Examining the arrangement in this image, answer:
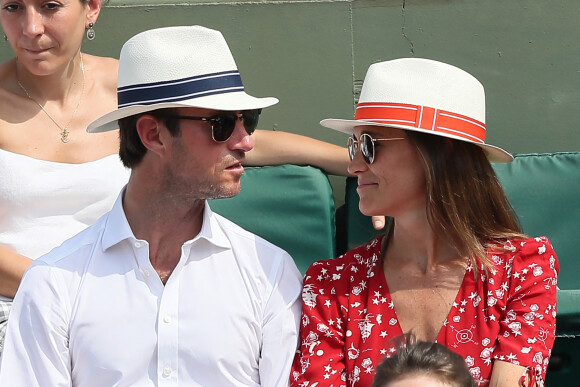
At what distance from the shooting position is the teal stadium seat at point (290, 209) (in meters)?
3.58

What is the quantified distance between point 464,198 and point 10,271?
60.8 inches

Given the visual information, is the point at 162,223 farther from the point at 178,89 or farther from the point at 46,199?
the point at 46,199

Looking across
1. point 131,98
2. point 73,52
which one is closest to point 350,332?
point 131,98

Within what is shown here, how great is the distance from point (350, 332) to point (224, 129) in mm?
682

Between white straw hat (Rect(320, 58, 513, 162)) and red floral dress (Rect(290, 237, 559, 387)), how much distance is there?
364 millimetres

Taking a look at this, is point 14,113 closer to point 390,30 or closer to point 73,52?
point 73,52

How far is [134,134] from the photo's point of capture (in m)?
2.80

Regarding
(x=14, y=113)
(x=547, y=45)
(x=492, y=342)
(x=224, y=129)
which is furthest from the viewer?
(x=547, y=45)

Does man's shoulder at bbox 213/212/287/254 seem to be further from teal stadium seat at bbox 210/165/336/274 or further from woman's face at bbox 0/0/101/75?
woman's face at bbox 0/0/101/75

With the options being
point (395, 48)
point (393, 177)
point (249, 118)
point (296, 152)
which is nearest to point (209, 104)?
point (249, 118)

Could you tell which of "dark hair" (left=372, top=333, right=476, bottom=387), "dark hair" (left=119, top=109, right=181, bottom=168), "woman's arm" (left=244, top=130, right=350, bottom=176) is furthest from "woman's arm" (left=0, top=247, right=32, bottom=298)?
"dark hair" (left=372, top=333, right=476, bottom=387)

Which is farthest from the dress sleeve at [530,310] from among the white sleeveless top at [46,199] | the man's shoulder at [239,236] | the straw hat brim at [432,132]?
the white sleeveless top at [46,199]

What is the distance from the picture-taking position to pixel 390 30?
12.8 feet

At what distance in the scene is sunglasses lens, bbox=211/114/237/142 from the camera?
270cm
